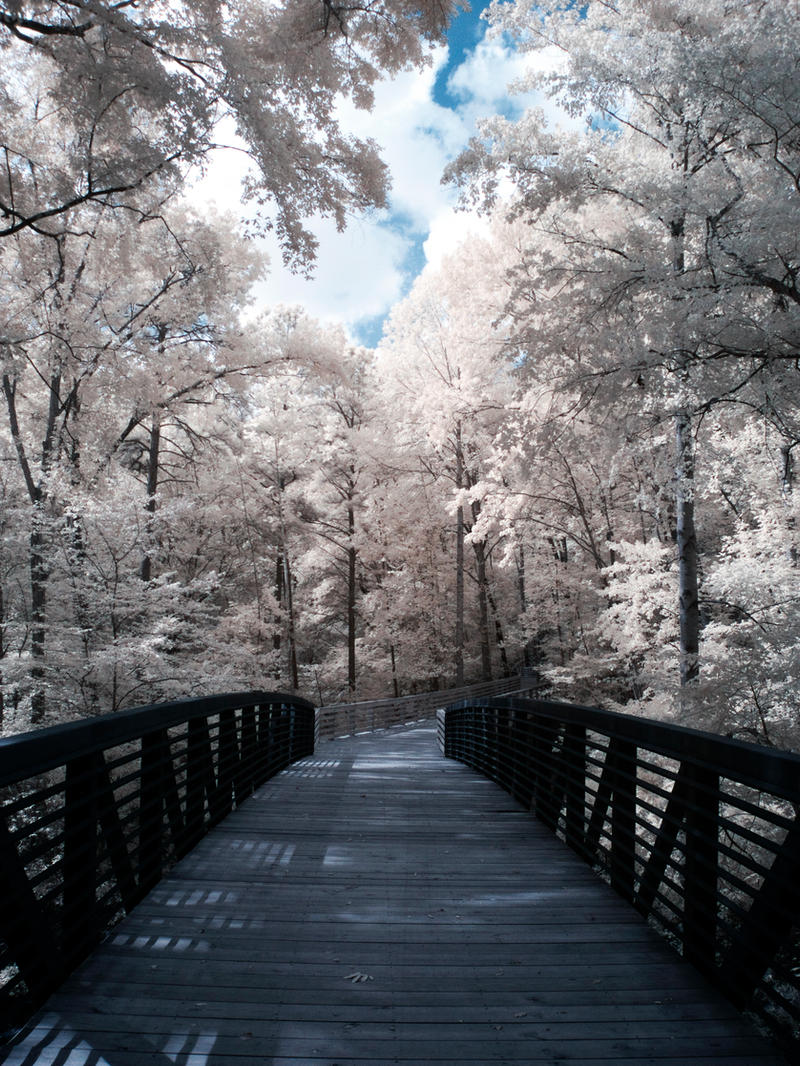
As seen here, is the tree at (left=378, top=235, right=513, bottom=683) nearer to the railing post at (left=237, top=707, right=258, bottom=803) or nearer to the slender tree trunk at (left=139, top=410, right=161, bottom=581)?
the slender tree trunk at (left=139, top=410, right=161, bottom=581)

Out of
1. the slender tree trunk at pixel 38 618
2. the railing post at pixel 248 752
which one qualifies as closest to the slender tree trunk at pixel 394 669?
the slender tree trunk at pixel 38 618

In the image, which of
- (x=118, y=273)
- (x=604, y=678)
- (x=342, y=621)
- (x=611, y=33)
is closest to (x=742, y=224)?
(x=611, y=33)

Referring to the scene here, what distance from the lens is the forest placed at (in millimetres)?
5723

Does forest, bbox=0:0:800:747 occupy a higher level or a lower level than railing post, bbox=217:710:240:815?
higher

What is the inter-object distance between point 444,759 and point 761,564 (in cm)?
622

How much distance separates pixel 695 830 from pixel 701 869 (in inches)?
6.6

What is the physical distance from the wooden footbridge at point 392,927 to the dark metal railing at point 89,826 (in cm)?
1

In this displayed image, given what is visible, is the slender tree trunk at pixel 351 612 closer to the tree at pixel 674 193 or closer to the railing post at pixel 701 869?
the tree at pixel 674 193

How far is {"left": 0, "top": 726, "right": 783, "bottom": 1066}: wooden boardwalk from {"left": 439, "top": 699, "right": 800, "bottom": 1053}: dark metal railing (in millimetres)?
156

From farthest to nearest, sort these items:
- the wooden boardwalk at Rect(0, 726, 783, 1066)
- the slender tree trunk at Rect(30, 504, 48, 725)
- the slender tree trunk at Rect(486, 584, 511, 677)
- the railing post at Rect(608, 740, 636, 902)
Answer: the slender tree trunk at Rect(486, 584, 511, 677), the slender tree trunk at Rect(30, 504, 48, 725), the railing post at Rect(608, 740, 636, 902), the wooden boardwalk at Rect(0, 726, 783, 1066)

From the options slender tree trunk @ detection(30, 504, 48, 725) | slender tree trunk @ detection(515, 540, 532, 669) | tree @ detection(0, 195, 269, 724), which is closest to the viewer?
tree @ detection(0, 195, 269, 724)

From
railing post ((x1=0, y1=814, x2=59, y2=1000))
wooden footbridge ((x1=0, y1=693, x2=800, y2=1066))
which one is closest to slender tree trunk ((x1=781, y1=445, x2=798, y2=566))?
wooden footbridge ((x1=0, y1=693, x2=800, y2=1066))

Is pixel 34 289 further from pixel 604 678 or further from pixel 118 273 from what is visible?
pixel 604 678

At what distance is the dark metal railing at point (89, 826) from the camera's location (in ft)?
7.37
